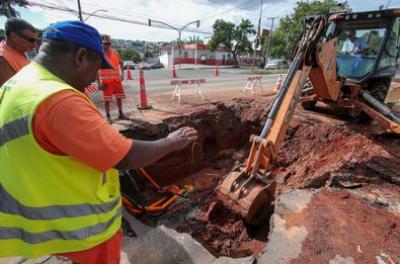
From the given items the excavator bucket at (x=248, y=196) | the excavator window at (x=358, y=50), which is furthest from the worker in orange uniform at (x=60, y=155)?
the excavator window at (x=358, y=50)

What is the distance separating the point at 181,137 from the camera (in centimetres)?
169

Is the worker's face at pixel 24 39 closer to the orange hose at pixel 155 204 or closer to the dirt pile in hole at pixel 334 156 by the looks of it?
the orange hose at pixel 155 204

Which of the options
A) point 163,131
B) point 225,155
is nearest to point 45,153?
point 163,131

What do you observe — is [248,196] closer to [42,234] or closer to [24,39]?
[42,234]

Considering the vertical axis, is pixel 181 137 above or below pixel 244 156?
above

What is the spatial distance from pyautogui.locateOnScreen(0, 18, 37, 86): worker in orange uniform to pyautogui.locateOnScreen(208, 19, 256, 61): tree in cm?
4647

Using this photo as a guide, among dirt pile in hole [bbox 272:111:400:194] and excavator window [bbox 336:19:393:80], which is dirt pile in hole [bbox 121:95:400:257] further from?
excavator window [bbox 336:19:393:80]

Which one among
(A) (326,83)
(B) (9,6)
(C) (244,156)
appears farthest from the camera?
(B) (9,6)

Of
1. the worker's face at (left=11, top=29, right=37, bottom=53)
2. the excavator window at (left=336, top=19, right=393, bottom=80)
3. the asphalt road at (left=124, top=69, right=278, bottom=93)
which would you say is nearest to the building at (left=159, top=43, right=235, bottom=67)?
the asphalt road at (left=124, top=69, right=278, bottom=93)

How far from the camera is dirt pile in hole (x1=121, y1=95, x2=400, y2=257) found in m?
3.80

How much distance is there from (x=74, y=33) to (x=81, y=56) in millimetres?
114

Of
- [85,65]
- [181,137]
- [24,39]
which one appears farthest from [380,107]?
[24,39]

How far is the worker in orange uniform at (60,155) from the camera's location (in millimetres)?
1178

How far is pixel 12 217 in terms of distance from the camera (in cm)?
139
